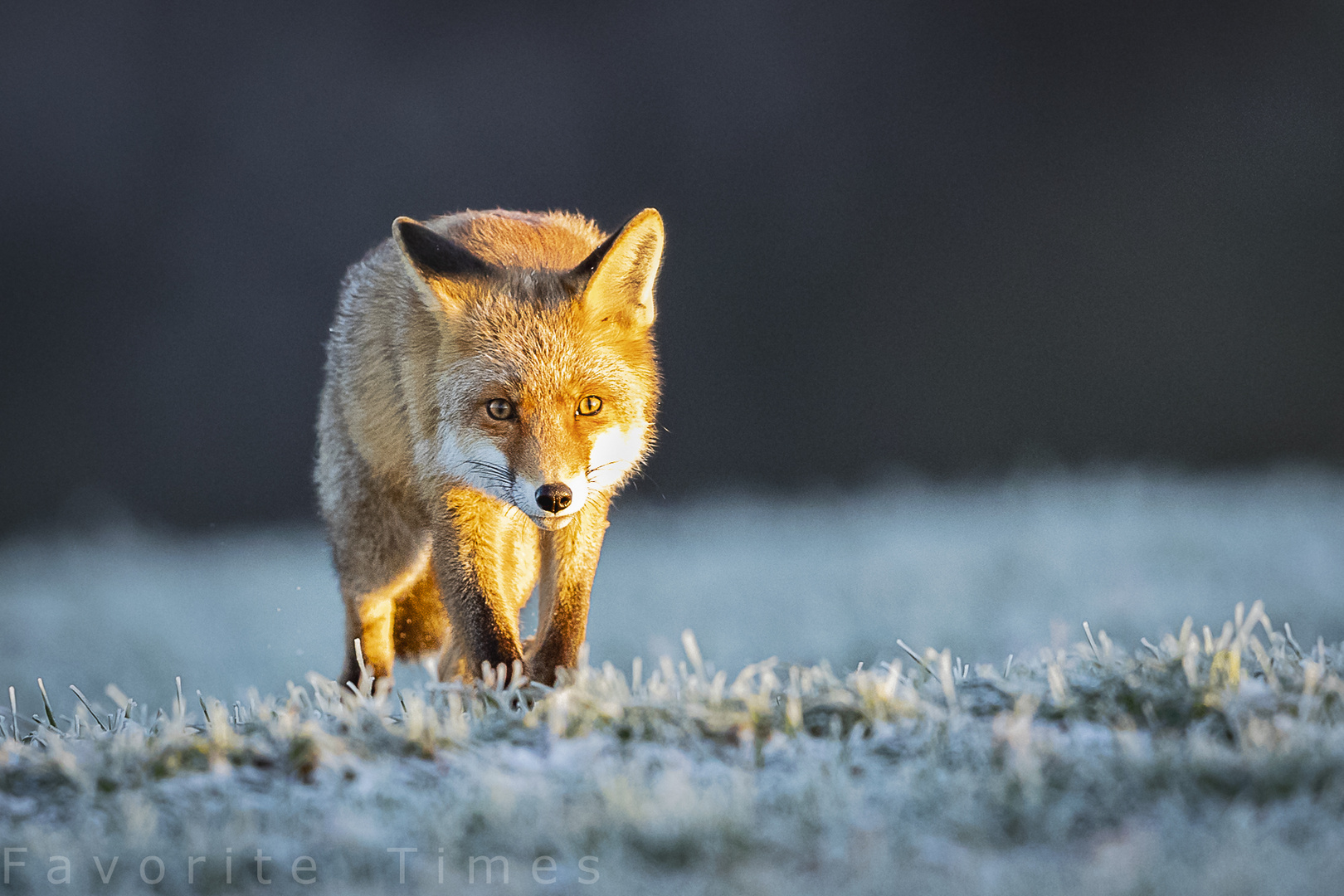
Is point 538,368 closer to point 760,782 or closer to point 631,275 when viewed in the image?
point 631,275

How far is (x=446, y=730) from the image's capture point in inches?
89.3

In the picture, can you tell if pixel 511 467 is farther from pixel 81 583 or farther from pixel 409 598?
pixel 81 583

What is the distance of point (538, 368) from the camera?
333cm

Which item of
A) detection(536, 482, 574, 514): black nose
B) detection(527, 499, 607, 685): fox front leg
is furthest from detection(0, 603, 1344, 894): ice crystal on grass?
detection(527, 499, 607, 685): fox front leg

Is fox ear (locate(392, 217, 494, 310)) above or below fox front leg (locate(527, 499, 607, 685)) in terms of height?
above

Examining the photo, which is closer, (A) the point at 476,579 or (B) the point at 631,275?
(A) the point at 476,579

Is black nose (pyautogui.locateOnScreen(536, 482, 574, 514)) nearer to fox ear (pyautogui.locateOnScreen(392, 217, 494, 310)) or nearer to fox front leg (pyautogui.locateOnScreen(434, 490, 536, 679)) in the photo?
fox front leg (pyautogui.locateOnScreen(434, 490, 536, 679))

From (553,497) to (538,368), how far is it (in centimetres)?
51

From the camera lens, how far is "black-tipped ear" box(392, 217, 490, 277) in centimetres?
335

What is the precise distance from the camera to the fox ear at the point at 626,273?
3424mm

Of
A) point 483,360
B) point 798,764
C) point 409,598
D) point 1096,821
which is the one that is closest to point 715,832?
point 798,764

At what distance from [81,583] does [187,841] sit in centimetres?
891

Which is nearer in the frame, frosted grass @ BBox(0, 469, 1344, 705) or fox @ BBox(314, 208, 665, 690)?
fox @ BBox(314, 208, 665, 690)

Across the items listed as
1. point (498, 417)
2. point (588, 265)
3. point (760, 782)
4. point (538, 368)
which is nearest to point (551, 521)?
point (498, 417)
